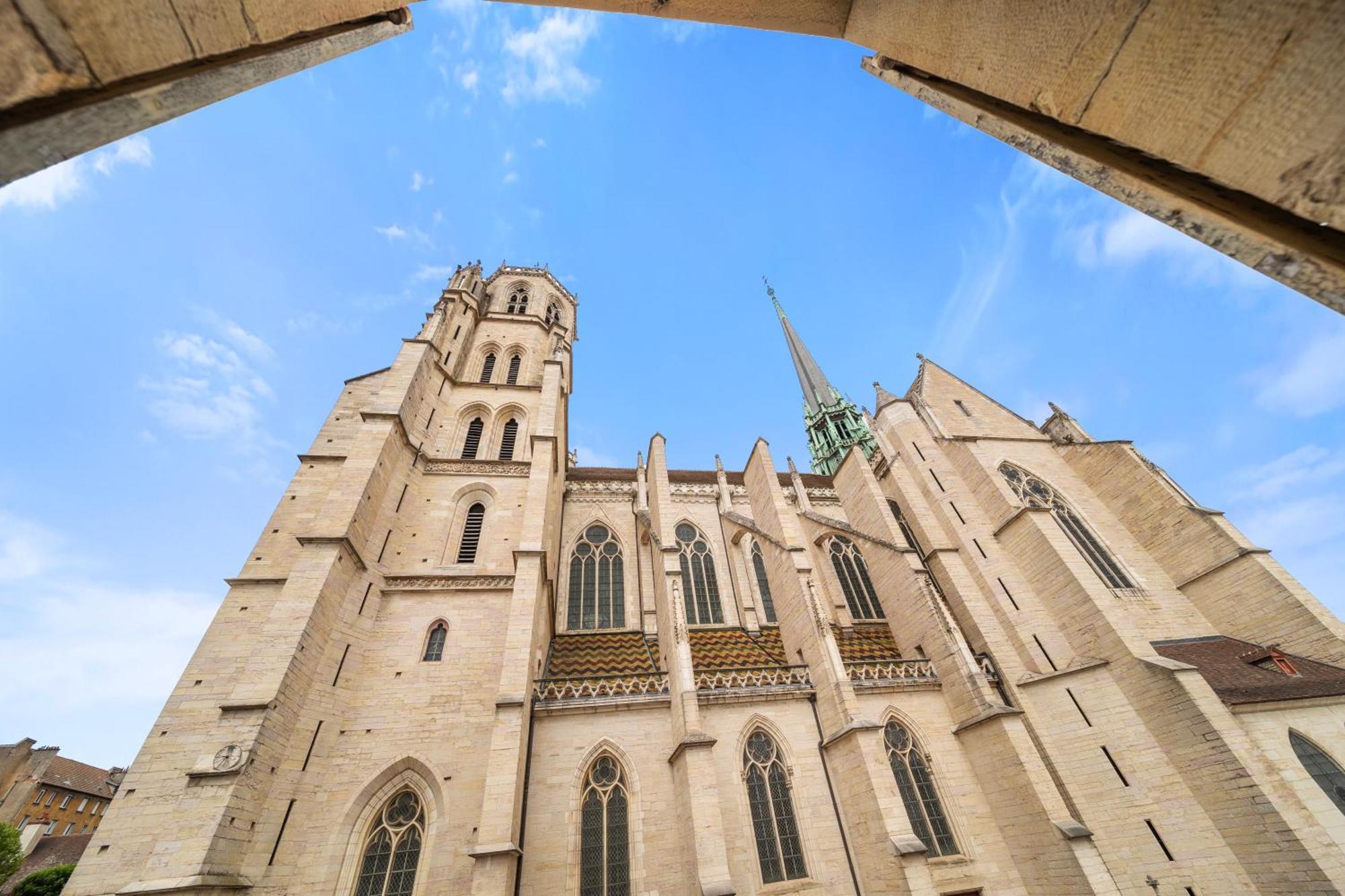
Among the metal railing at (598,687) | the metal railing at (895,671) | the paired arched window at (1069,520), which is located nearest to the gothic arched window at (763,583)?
the metal railing at (895,671)

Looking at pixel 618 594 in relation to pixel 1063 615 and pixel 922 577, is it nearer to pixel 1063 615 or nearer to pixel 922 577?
pixel 922 577

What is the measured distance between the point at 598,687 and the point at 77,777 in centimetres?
5338

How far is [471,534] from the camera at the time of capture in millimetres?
12062

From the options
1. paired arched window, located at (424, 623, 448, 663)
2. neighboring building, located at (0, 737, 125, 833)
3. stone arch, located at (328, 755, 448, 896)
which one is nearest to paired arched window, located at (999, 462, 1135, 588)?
paired arched window, located at (424, 623, 448, 663)

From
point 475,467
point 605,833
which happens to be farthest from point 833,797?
point 475,467

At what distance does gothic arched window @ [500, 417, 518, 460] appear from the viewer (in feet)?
47.2

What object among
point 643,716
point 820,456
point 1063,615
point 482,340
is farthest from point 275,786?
point 820,456

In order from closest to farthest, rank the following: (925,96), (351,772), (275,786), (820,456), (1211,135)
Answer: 1. (1211,135)
2. (925,96)
3. (275,786)
4. (351,772)
5. (820,456)

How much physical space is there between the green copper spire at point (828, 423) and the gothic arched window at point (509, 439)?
1619 centimetres

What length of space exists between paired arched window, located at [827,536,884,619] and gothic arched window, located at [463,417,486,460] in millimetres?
11766

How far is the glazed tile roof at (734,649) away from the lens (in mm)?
11789

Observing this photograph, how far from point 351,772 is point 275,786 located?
1.01 m

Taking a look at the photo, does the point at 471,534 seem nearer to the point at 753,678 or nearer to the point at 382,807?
the point at 382,807

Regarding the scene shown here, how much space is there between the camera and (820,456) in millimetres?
27688
